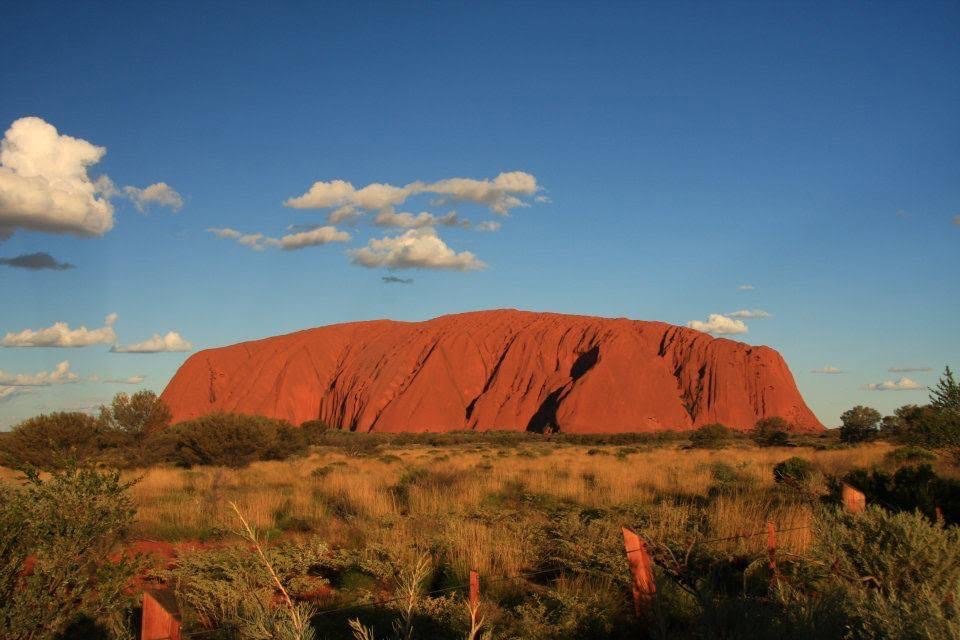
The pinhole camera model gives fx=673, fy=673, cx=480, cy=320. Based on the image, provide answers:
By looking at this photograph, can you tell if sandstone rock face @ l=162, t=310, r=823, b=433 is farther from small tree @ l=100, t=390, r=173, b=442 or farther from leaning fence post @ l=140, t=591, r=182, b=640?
leaning fence post @ l=140, t=591, r=182, b=640

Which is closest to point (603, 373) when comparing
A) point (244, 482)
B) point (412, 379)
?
point (412, 379)

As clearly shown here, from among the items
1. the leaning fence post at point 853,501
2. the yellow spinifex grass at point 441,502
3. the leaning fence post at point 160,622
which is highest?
the leaning fence post at point 853,501

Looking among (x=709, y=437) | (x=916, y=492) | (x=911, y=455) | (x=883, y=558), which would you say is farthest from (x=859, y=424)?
(x=883, y=558)

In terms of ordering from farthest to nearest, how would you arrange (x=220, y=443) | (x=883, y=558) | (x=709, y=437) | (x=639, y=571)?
(x=709, y=437)
(x=220, y=443)
(x=883, y=558)
(x=639, y=571)

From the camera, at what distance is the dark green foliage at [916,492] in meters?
9.93

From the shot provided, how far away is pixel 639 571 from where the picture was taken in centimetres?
489

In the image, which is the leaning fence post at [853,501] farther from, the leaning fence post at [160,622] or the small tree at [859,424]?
the small tree at [859,424]

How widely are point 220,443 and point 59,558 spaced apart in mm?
18504

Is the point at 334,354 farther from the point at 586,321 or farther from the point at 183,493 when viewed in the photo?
the point at 183,493

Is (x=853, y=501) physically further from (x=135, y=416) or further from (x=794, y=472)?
(x=135, y=416)

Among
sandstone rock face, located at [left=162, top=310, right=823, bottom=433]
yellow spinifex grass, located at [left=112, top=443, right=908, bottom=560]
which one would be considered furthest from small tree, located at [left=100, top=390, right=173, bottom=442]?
sandstone rock face, located at [left=162, top=310, right=823, bottom=433]

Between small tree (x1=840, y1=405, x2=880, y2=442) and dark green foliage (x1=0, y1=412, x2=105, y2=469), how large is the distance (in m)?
43.9

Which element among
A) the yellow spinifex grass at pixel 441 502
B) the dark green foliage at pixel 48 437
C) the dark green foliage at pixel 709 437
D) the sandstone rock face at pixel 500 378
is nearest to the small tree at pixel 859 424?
the dark green foliage at pixel 709 437

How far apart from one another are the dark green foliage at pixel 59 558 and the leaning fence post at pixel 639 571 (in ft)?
12.9
